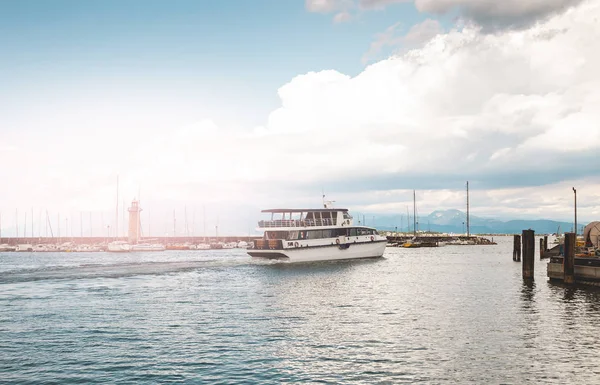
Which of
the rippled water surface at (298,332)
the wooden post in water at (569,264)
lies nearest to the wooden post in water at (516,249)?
the rippled water surface at (298,332)

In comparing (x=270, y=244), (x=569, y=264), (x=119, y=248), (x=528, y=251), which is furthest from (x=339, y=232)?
(x=119, y=248)

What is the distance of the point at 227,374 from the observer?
19859 millimetres

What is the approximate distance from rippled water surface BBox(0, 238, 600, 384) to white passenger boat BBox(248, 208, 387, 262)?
66.6 ft

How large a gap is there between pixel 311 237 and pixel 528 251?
104 ft

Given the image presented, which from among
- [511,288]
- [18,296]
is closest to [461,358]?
[511,288]

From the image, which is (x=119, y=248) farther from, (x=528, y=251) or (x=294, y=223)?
(x=528, y=251)

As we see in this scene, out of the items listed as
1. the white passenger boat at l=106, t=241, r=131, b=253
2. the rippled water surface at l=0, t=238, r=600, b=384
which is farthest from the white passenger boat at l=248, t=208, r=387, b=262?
the white passenger boat at l=106, t=241, r=131, b=253

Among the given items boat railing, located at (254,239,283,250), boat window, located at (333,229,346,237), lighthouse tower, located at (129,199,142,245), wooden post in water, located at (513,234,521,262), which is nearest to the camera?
boat railing, located at (254,239,283,250)

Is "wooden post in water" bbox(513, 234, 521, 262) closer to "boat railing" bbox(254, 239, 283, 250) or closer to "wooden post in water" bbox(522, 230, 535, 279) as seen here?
"wooden post in water" bbox(522, 230, 535, 279)

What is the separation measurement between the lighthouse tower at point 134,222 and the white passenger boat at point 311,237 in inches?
5023

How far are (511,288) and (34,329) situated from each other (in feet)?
129

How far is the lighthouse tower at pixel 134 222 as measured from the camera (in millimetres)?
188625

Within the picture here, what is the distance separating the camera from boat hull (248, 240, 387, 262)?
71.0 m

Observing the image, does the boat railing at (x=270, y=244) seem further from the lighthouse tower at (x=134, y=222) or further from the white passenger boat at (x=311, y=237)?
the lighthouse tower at (x=134, y=222)
